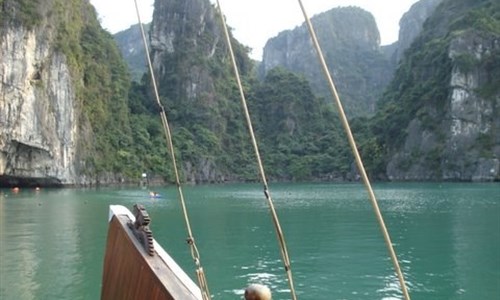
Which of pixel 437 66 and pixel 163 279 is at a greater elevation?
pixel 437 66

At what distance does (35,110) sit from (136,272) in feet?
171

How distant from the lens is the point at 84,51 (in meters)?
68.1

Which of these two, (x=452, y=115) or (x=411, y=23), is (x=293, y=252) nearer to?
(x=452, y=115)

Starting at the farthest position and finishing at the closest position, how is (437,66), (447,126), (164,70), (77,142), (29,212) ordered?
(164,70) → (437,66) → (447,126) → (77,142) → (29,212)

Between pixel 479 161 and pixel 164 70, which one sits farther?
pixel 164 70

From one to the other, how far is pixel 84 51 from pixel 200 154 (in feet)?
103

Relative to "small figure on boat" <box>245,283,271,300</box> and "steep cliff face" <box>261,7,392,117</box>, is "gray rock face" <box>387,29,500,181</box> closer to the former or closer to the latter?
"small figure on boat" <box>245,283,271,300</box>

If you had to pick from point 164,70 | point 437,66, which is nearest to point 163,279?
point 437,66

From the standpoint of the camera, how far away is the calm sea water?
1263cm

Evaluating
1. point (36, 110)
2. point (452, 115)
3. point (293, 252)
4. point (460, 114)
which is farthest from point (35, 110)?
point (460, 114)

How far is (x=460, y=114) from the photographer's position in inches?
2945

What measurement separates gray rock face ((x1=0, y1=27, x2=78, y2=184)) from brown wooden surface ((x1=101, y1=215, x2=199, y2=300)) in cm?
4674

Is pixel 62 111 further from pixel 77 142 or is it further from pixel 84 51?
pixel 84 51

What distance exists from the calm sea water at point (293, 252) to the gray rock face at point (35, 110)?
74.5ft
